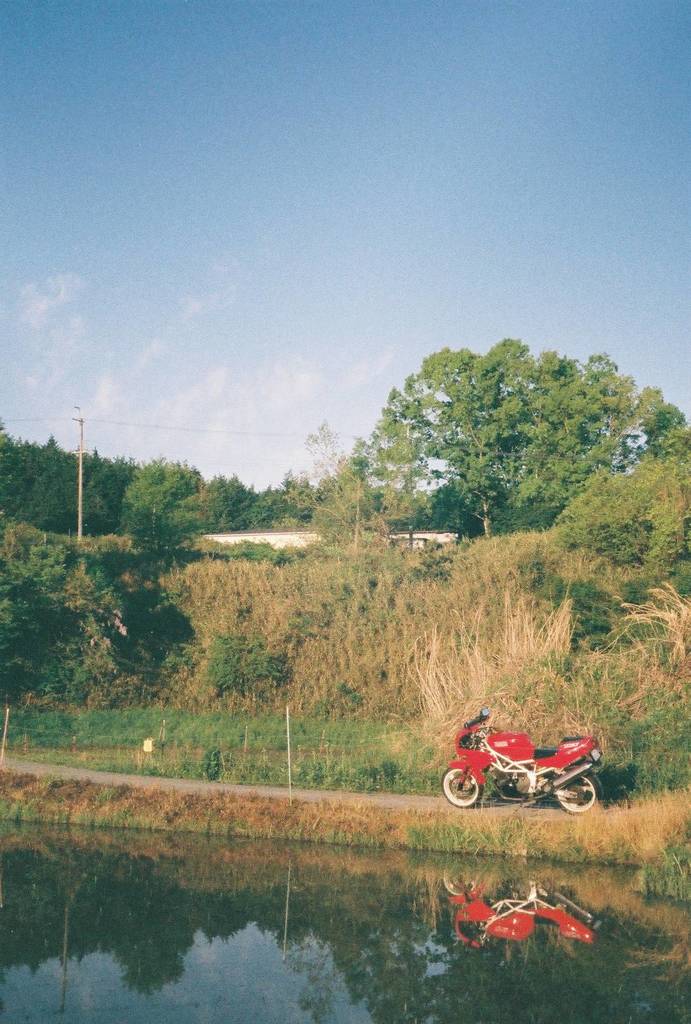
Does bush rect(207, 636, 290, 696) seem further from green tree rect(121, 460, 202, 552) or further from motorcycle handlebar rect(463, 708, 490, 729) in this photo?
green tree rect(121, 460, 202, 552)

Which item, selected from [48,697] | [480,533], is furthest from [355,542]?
[48,697]

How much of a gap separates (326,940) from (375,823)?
4.72 meters

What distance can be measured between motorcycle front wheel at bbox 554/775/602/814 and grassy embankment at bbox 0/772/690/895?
1.07 feet

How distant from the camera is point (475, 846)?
1381cm

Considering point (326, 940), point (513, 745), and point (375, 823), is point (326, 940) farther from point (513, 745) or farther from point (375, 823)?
point (513, 745)

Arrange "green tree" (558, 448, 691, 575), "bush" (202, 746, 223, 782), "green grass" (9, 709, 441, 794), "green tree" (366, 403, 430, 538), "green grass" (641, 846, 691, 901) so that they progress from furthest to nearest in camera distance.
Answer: "green tree" (366, 403, 430, 538) → "green tree" (558, 448, 691, 575) → "bush" (202, 746, 223, 782) → "green grass" (9, 709, 441, 794) → "green grass" (641, 846, 691, 901)

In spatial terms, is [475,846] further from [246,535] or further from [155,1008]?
[246,535]

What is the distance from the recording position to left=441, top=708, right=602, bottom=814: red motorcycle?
15039 mm

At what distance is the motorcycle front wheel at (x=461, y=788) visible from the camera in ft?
51.6

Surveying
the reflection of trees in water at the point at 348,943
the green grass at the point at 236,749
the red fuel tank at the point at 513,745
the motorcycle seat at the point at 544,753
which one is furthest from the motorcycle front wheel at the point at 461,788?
the reflection of trees in water at the point at 348,943

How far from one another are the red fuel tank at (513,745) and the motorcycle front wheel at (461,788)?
0.70m

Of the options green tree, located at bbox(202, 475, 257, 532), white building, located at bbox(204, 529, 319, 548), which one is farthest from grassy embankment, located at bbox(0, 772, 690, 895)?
green tree, located at bbox(202, 475, 257, 532)

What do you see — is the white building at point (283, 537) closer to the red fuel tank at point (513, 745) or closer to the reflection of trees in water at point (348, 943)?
the red fuel tank at point (513, 745)

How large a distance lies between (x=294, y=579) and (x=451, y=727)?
759 inches
